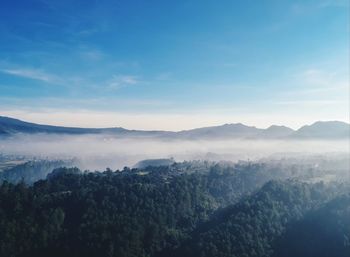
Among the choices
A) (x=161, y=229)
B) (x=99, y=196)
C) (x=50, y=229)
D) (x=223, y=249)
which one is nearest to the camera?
(x=223, y=249)

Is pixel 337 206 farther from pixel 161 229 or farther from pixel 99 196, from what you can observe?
pixel 99 196

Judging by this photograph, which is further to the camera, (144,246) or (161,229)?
(161,229)

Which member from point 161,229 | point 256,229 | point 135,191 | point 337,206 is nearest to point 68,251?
point 161,229

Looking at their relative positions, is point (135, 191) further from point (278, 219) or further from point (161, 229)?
point (278, 219)

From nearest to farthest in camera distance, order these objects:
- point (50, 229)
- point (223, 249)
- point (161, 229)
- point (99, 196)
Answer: point (223, 249)
point (50, 229)
point (161, 229)
point (99, 196)

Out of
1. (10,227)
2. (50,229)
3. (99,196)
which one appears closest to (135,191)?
(99,196)

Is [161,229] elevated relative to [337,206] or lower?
lower
